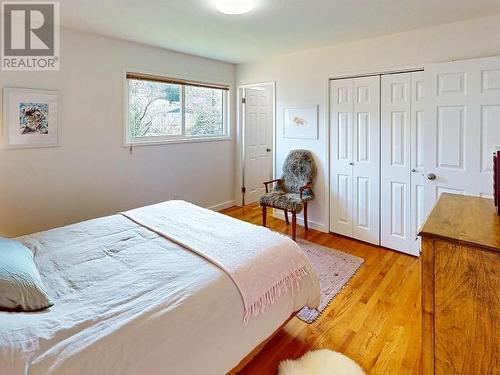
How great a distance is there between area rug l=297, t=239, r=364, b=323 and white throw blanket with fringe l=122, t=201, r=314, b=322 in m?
0.56

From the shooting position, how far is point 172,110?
14.4 feet

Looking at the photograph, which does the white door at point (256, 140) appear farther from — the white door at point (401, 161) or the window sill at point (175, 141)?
the white door at point (401, 161)

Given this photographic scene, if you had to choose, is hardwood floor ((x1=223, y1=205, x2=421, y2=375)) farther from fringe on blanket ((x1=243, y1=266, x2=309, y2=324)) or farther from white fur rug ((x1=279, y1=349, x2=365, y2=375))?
fringe on blanket ((x1=243, y1=266, x2=309, y2=324))

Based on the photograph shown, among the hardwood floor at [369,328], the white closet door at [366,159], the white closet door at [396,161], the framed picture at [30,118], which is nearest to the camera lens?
the hardwood floor at [369,328]

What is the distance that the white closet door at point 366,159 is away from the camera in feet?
11.7

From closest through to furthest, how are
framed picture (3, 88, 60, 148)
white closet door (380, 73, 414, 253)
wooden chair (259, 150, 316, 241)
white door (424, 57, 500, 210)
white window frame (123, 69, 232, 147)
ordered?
1. white door (424, 57, 500, 210)
2. framed picture (3, 88, 60, 148)
3. white closet door (380, 73, 414, 253)
4. white window frame (123, 69, 232, 147)
5. wooden chair (259, 150, 316, 241)

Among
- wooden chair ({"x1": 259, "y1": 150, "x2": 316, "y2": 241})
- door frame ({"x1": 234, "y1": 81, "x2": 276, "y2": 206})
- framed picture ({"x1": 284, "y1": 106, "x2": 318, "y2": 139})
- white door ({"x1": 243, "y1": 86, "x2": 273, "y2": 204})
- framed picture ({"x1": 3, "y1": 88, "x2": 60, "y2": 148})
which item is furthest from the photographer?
white door ({"x1": 243, "y1": 86, "x2": 273, "y2": 204})

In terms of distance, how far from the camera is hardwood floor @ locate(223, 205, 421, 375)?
189 cm

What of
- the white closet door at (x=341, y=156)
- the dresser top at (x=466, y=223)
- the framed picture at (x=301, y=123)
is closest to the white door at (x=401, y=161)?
the white closet door at (x=341, y=156)

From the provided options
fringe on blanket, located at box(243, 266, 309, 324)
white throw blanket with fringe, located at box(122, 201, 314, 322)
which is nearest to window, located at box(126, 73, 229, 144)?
white throw blanket with fringe, located at box(122, 201, 314, 322)

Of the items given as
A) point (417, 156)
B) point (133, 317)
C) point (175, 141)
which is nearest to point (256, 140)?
point (175, 141)

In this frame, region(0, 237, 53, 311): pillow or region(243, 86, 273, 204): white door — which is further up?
region(243, 86, 273, 204): white door

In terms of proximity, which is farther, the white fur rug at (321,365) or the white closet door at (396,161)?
the white closet door at (396,161)

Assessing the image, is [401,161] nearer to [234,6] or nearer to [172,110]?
[234,6]
